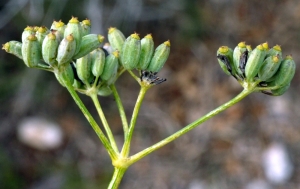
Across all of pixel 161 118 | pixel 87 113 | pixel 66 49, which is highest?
pixel 66 49

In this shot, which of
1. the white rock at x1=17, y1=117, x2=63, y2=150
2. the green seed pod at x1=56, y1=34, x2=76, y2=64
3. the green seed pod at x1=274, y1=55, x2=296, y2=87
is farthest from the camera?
the white rock at x1=17, y1=117, x2=63, y2=150

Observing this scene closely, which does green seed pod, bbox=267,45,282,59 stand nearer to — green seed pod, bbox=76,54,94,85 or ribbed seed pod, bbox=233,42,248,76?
ribbed seed pod, bbox=233,42,248,76

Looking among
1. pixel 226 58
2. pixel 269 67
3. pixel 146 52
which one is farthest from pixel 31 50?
pixel 269 67

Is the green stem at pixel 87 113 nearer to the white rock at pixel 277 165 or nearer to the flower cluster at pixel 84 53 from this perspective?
the flower cluster at pixel 84 53

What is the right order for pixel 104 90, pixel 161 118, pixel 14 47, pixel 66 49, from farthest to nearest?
1. pixel 161 118
2. pixel 104 90
3. pixel 14 47
4. pixel 66 49

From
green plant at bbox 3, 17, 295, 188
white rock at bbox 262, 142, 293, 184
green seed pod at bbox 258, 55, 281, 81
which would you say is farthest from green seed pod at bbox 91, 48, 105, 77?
white rock at bbox 262, 142, 293, 184

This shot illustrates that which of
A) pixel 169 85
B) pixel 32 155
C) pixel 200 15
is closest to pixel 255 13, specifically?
pixel 200 15

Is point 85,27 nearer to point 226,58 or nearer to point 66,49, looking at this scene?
point 66,49
